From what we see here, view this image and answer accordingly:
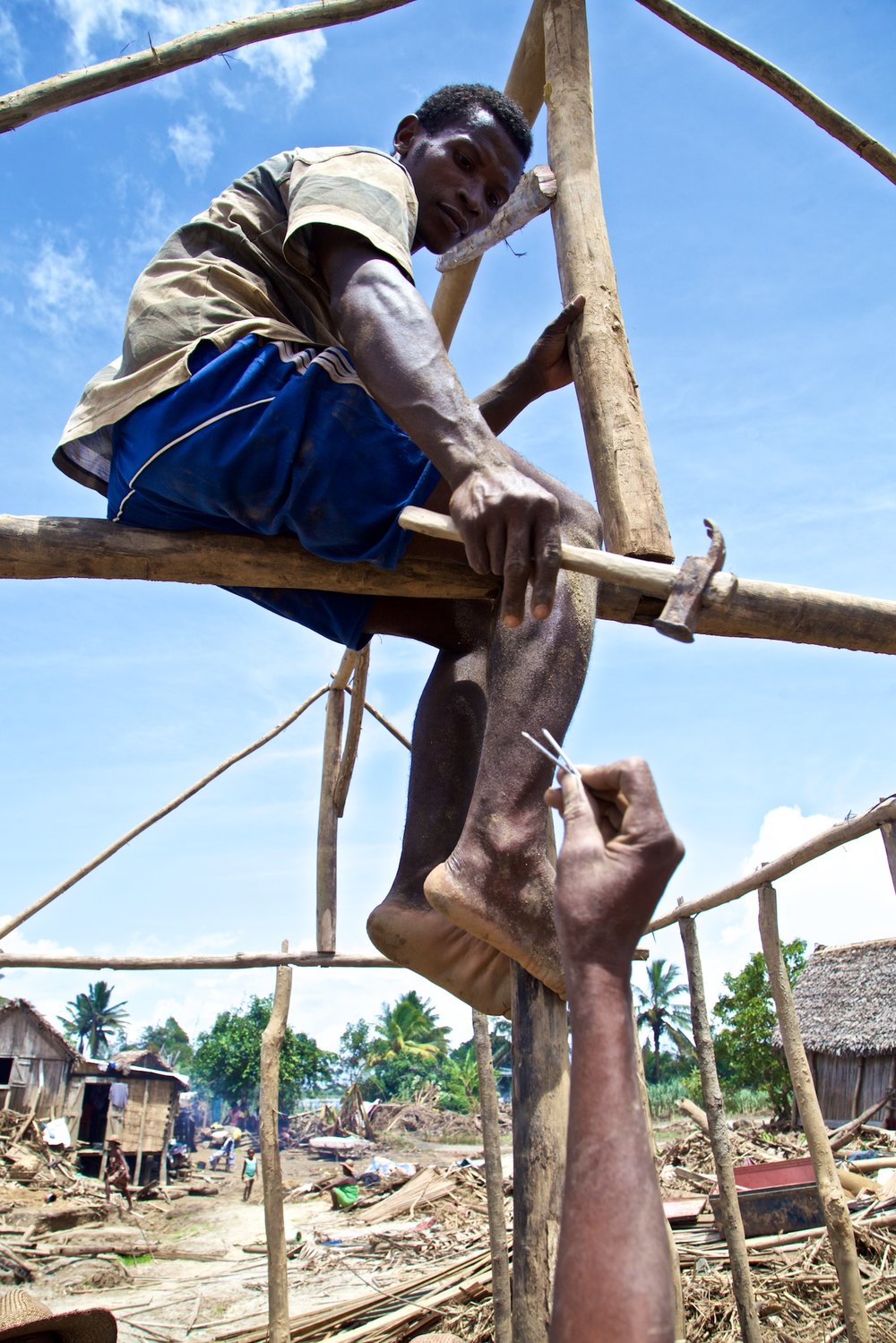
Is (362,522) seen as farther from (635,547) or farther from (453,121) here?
(453,121)

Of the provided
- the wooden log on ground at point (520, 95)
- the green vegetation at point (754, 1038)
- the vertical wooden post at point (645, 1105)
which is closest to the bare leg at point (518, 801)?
the vertical wooden post at point (645, 1105)

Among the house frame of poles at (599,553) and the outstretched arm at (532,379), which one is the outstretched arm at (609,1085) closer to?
the house frame of poles at (599,553)

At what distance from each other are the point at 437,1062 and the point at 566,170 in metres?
44.4

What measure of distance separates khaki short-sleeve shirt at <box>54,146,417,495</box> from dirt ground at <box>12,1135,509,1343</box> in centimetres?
869

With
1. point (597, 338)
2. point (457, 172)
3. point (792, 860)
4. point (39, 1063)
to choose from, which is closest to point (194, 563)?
point (597, 338)

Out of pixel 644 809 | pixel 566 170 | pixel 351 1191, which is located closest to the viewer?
pixel 644 809

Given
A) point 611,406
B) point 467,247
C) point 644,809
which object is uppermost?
point 467,247

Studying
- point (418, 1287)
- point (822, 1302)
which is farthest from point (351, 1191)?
point (822, 1302)

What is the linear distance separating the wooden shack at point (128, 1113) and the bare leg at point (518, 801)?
24.0 m

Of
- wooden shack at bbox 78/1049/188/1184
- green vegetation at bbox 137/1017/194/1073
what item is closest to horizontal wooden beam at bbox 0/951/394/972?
wooden shack at bbox 78/1049/188/1184

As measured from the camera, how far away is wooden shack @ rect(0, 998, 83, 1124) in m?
21.5

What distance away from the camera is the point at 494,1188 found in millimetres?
5098

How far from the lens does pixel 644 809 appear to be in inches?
34.9

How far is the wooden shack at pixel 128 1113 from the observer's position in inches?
877
